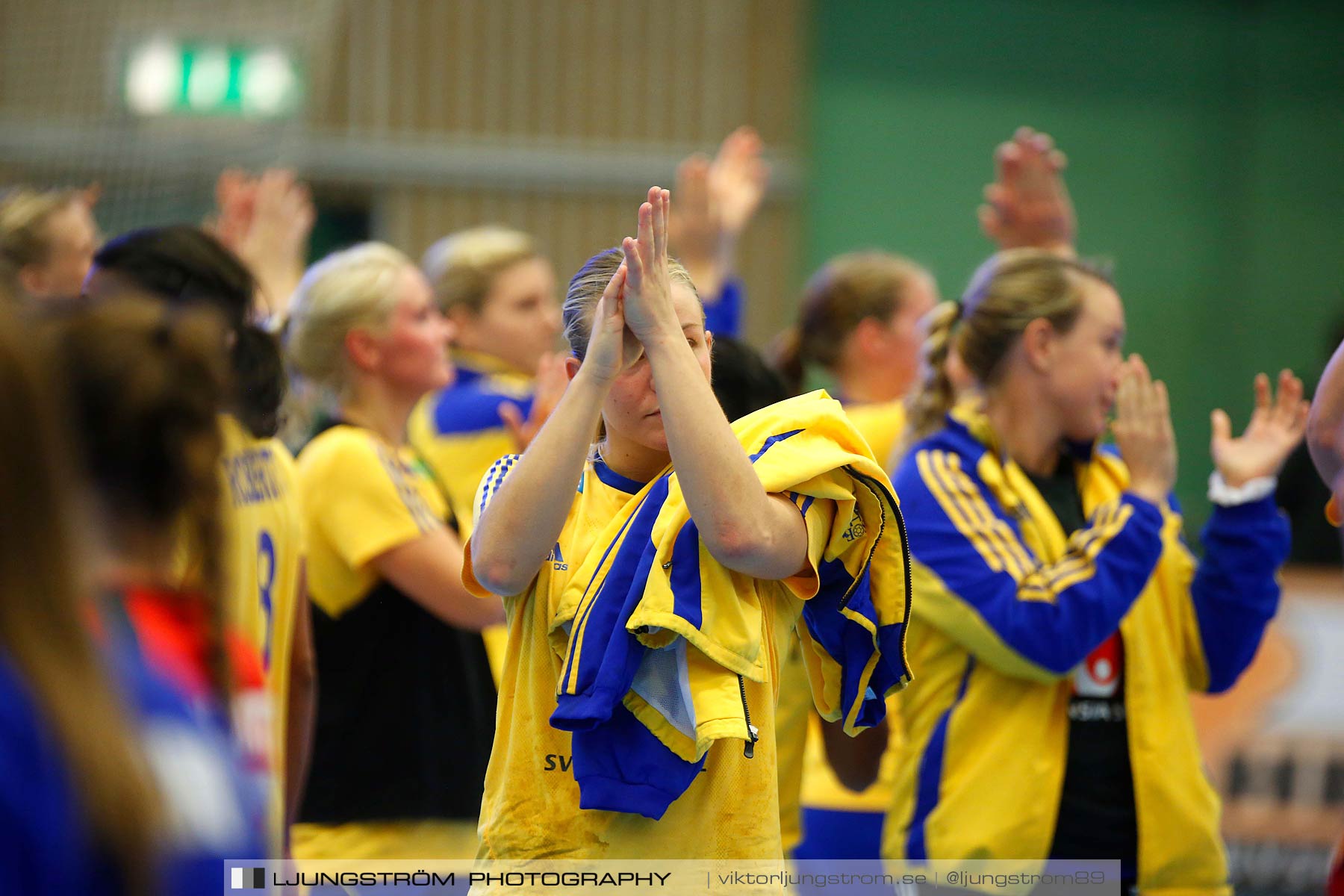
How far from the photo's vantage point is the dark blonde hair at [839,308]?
3.41m

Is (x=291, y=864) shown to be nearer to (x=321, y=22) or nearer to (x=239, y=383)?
(x=239, y=383)

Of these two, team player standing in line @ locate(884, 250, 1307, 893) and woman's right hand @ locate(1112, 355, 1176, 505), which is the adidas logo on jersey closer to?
team player standing in line @ locate(884, 250, 1307, 893)

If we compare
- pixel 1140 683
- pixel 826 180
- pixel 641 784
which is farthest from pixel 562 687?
pixel 826 180

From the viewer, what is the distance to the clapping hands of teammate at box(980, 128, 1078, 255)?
3.10 meters

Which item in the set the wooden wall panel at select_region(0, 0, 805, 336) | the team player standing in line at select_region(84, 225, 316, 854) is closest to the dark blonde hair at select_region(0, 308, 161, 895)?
the team player standing in line at select_region(84, 225, 316, 854)

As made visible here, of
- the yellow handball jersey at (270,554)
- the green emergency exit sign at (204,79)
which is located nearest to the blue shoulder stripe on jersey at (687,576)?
the yellow handball jersey at (270,554)

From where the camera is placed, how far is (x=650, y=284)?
1520 mm

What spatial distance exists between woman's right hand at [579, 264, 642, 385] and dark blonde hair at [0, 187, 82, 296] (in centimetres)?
161

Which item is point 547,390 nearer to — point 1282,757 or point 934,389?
point 934,389

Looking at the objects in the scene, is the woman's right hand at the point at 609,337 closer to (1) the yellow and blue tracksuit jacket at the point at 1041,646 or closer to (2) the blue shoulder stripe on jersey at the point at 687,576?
(2) the blue shoulder stripe on jersey at the point at 687,576

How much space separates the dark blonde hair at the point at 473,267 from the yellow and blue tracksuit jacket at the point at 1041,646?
60.6 inches

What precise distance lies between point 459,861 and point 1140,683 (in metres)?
1.15

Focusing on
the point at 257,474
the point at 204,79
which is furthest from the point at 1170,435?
the point at 204,79

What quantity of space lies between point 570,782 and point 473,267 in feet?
7.06
